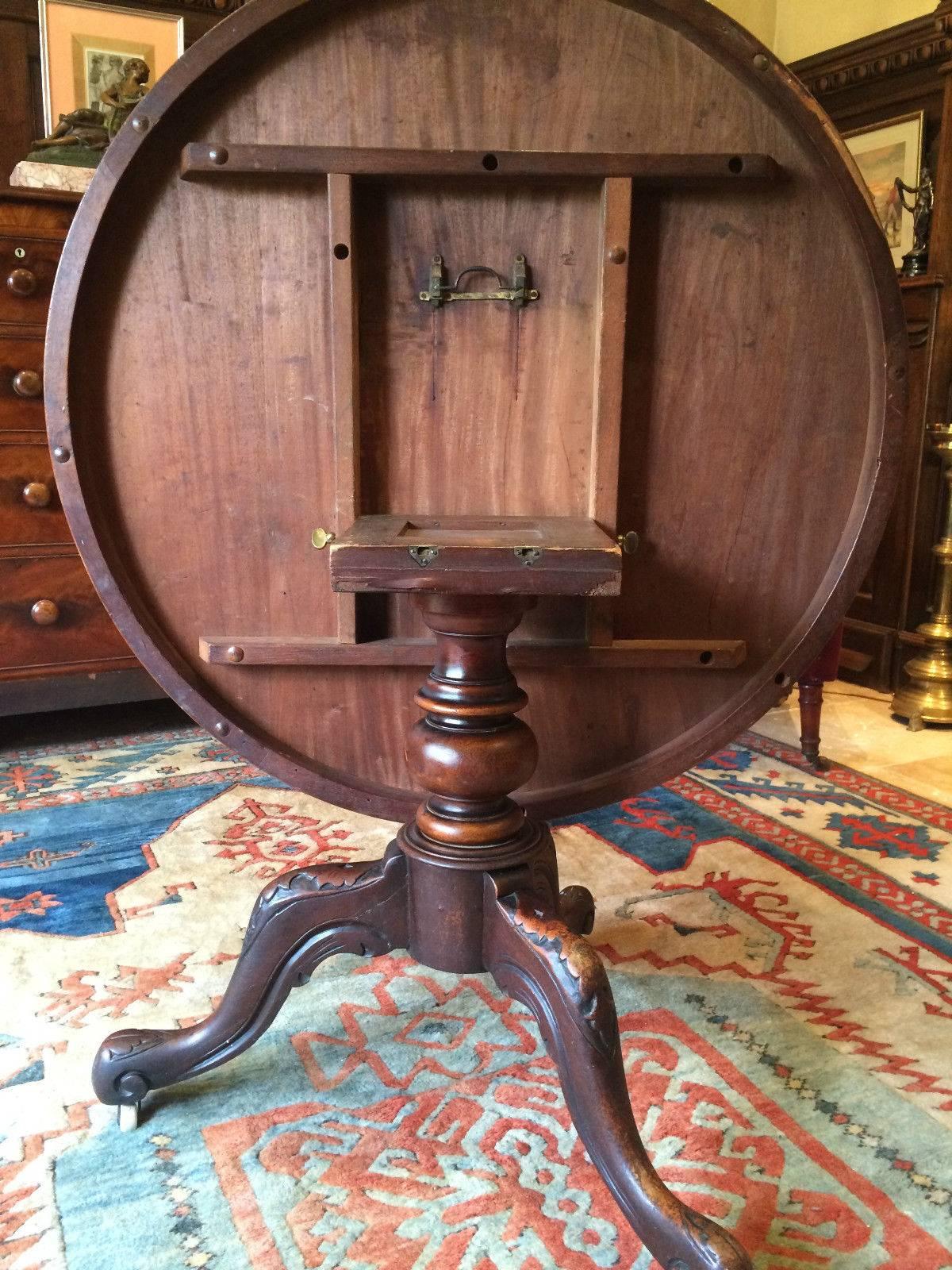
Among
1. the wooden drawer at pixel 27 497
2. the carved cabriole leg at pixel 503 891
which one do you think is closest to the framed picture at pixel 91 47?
the wooden drawer at pixel 27 497

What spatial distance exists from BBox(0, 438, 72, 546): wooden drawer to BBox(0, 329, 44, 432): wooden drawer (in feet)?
0.16

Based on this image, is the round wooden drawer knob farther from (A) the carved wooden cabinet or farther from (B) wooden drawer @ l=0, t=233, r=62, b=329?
(B) wooden drawer @ l=0, t=233, r=62, b=329

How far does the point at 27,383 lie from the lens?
7.49 ft

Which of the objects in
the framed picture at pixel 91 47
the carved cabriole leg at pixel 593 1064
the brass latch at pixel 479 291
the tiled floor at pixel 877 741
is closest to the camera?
the carved cabriole leg at pixel 593 1064

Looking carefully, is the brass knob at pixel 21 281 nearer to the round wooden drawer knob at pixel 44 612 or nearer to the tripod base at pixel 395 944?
the round wooden drawer knob at pixel 44 612

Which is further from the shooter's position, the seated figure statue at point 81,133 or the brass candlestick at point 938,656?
the brass candlestick at point 938,656

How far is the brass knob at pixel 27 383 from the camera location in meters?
2.28

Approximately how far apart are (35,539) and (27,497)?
0.10 m

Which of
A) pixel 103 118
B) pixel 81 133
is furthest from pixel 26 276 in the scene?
pixel 103 118

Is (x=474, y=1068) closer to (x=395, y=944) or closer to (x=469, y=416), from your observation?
(x=395, y=944)

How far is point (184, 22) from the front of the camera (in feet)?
9.16

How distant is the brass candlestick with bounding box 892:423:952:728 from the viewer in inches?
113

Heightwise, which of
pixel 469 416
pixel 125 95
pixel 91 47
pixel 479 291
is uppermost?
pixel 91 47

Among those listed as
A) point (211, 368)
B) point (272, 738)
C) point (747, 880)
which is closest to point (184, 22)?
point (211, 368)
